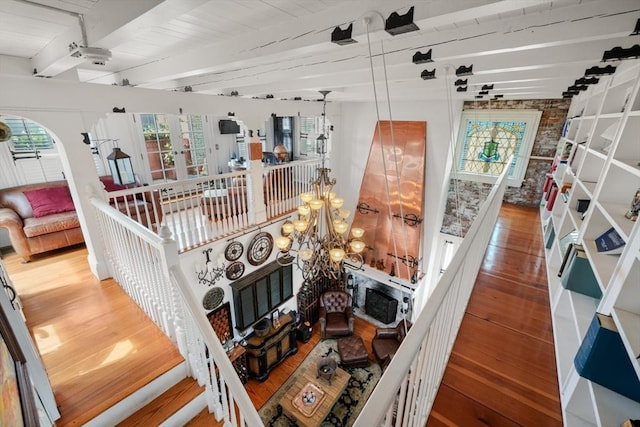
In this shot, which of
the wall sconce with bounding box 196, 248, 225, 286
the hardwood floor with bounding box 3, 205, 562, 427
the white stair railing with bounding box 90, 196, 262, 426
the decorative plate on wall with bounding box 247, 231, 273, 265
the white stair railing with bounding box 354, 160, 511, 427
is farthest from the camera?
the decorative plate on wall with bounding box 247, 231, 273, 265

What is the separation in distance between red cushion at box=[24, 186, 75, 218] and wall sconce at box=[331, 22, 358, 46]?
5.23 metres

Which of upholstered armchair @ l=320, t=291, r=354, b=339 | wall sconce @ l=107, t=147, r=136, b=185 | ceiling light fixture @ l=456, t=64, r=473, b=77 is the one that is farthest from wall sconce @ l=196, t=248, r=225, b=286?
ceiling light fixture @ l=456, t=64, r=473, b=77

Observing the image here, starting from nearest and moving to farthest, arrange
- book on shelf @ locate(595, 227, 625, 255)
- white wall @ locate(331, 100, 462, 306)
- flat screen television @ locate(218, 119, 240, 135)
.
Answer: book on shelf @ locate(595, 227, 625, 255) < white wall @ locate(331, 100, 462, 306) < flat screen television @ locate(218, 119, 240, 135)

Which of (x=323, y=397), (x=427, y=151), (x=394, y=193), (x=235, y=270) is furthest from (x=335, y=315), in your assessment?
(x=427, y=151)

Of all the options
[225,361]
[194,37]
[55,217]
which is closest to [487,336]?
[225,361]

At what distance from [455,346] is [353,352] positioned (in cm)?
438

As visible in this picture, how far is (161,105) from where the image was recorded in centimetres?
353

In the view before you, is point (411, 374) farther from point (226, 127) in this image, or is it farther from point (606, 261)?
point (226, 127)

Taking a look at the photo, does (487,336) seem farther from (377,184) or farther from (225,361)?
(377,184)

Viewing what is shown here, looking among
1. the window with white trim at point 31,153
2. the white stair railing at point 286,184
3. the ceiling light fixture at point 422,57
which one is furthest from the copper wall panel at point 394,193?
the window with white trim at point 31,153

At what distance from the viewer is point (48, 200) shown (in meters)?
4.24

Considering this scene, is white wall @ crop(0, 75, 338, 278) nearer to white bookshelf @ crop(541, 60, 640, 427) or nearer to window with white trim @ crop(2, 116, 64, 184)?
window with white trim @ crop(2, 116, 64, 184)

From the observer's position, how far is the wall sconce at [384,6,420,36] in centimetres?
102

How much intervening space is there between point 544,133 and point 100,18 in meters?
6.59
